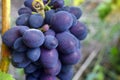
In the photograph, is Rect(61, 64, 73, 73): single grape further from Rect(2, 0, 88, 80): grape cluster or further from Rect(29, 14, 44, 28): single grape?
Rect(29, 14, 44, 28): single grape

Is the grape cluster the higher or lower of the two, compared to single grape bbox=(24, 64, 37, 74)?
higher

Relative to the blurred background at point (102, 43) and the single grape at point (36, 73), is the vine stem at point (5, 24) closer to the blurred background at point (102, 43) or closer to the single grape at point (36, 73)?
the single grape at point (36, 73)

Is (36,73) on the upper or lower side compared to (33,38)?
lower

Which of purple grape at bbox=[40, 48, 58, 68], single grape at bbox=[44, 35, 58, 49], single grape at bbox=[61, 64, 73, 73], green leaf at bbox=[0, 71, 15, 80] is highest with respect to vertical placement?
single grape at bbox=[44, 35, 58, 49]

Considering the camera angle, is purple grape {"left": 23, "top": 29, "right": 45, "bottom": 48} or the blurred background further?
the blurred background

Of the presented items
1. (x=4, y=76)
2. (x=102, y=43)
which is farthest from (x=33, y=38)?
(x=102, y=43)

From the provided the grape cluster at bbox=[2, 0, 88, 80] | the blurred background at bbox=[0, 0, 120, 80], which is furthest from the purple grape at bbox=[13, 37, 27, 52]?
the blurred background at bbox=[0, 0, 120, 80]

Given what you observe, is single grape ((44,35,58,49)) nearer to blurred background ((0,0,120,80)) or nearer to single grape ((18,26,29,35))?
single grape ((18,26,29,35))

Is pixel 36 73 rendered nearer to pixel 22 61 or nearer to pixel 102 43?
pixel 22 61
